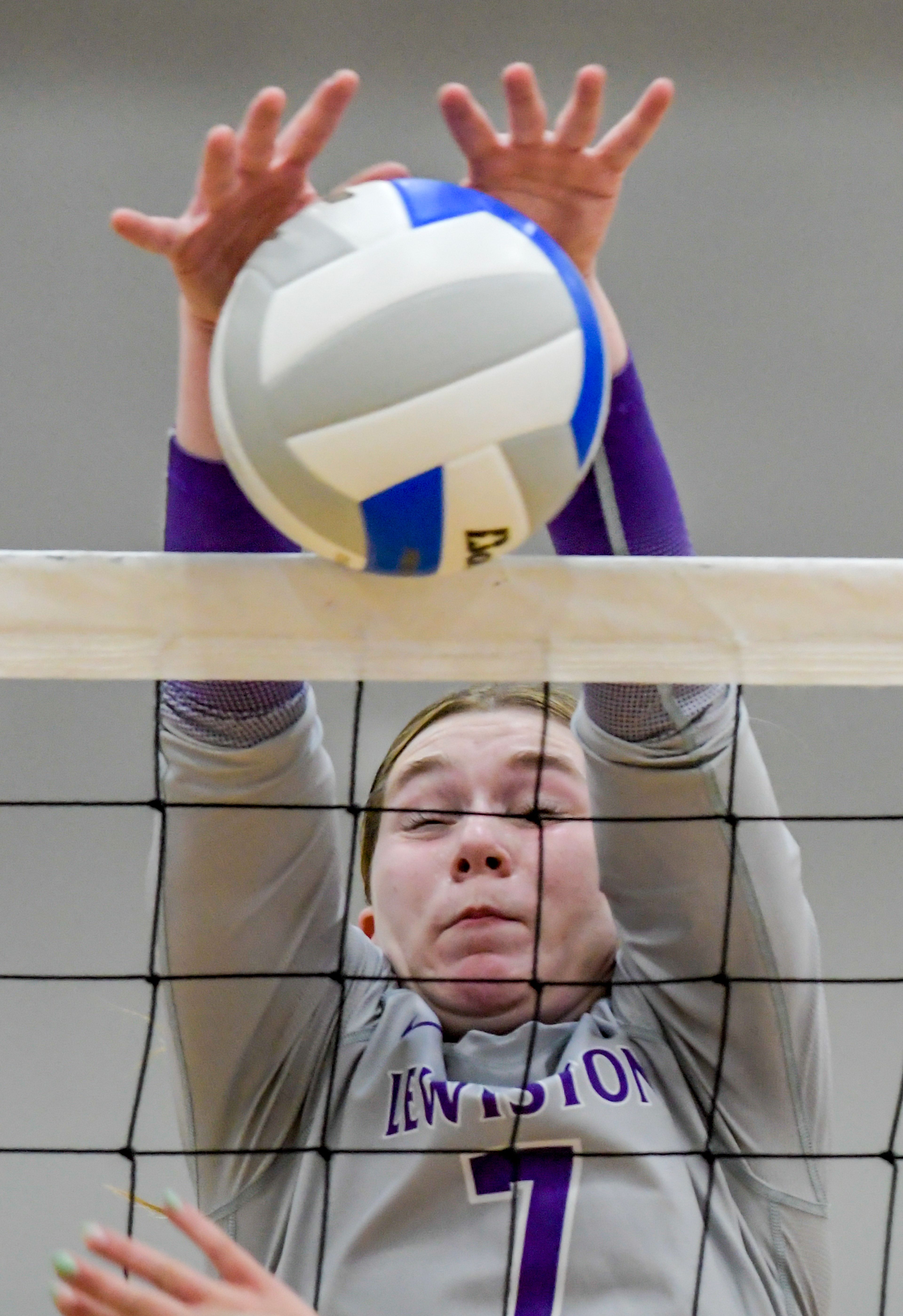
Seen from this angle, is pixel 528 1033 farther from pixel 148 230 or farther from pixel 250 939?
pixel 148 230

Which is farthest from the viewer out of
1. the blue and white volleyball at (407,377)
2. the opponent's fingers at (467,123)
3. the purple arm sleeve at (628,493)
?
the purple arm sleeve at (628,493)

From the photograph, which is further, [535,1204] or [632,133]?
[535,1204]

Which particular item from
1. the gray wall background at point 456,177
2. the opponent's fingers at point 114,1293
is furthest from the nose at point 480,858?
the gray wall background at point 456,177

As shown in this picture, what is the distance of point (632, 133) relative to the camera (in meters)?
0.81

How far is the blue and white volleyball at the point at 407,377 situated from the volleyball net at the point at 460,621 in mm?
106

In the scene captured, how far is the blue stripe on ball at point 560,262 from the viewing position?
72 centimetres

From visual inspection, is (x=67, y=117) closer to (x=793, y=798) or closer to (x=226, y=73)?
(x=226, y=73)

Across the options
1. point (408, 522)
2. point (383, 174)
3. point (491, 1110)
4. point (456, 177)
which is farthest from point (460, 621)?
point (456, 177)

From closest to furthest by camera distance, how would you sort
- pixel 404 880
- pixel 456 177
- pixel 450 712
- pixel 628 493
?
pixel 628 493 → pixel 404 880 → pixel 450 712 → pixel 456 177

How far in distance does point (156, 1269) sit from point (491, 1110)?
0.31m

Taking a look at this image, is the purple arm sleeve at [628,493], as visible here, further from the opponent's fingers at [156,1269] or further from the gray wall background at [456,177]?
the gray wall background at [456,177]

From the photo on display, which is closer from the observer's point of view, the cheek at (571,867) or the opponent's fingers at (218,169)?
the opponent's fingers at (218,169)

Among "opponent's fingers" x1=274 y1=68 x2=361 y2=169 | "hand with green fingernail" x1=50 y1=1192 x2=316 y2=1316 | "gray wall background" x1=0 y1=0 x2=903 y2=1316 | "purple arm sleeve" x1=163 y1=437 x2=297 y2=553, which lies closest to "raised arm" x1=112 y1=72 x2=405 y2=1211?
"purple arm sleeve" x1=163 y1=437 x2=297 y2=553

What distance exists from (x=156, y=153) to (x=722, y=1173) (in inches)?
69.5
